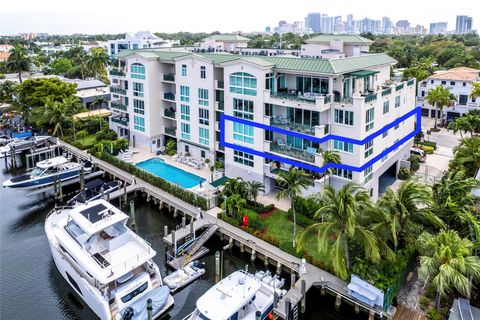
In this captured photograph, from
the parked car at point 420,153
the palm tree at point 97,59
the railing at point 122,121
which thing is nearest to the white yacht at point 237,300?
the parked car at point 420,153

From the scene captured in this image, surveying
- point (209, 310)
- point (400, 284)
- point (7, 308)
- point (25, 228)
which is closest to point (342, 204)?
point (400, 284)

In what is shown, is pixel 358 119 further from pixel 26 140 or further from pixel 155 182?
pixel 26 140

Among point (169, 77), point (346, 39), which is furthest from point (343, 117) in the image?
point (169, 77)

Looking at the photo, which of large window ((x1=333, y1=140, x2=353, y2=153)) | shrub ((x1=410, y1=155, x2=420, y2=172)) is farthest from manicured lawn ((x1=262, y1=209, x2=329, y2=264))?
shrub ((x1=410, y1=155, x2=420, y2=172))

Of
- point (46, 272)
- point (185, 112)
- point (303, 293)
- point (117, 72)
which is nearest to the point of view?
point (303, 293)

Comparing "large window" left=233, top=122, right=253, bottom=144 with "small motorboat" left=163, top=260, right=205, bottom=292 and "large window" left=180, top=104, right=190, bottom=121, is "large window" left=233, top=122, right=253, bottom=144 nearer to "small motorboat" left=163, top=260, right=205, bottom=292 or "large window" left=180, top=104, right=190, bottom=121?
"large window" left=180, top=104, right=190, bottom=121

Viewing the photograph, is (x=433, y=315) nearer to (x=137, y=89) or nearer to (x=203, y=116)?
(x=203, y=116)
